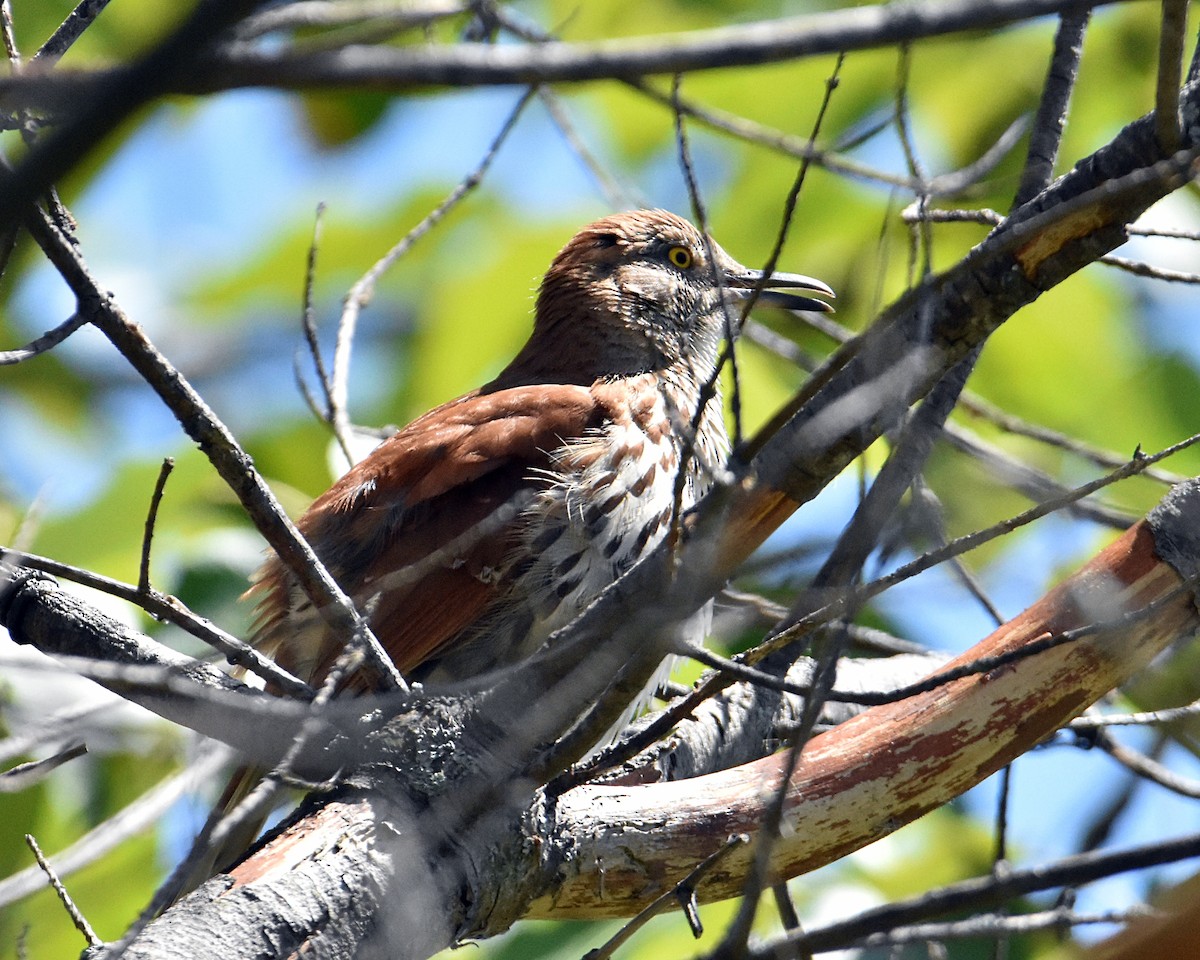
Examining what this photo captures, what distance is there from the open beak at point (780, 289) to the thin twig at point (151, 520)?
2561 mm

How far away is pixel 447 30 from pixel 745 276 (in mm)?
1907

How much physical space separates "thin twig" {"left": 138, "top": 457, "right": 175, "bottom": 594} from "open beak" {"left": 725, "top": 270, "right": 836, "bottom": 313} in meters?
2.56

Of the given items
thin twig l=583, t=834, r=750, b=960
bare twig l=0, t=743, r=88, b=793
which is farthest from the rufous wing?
thin twig l=583, t=834, r=750, b=960

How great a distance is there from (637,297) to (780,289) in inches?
20.6

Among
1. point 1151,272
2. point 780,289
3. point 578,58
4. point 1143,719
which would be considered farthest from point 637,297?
point 578,58

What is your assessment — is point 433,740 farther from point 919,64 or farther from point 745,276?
point 919,64

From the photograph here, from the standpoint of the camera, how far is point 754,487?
2.29 metres

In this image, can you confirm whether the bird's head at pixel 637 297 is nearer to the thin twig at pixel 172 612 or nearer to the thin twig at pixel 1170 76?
the thin twig at pixel 172 612

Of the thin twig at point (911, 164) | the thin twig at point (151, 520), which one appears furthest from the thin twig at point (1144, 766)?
A: the thin twig at point (151, 520)

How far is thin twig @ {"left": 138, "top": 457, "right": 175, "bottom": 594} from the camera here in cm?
216

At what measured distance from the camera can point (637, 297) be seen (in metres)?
4.67

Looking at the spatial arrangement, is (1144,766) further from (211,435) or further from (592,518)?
(211,435)

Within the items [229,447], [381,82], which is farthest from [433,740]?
[381,82]

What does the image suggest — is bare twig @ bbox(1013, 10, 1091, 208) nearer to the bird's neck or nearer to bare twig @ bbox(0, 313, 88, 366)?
the bird's neck
